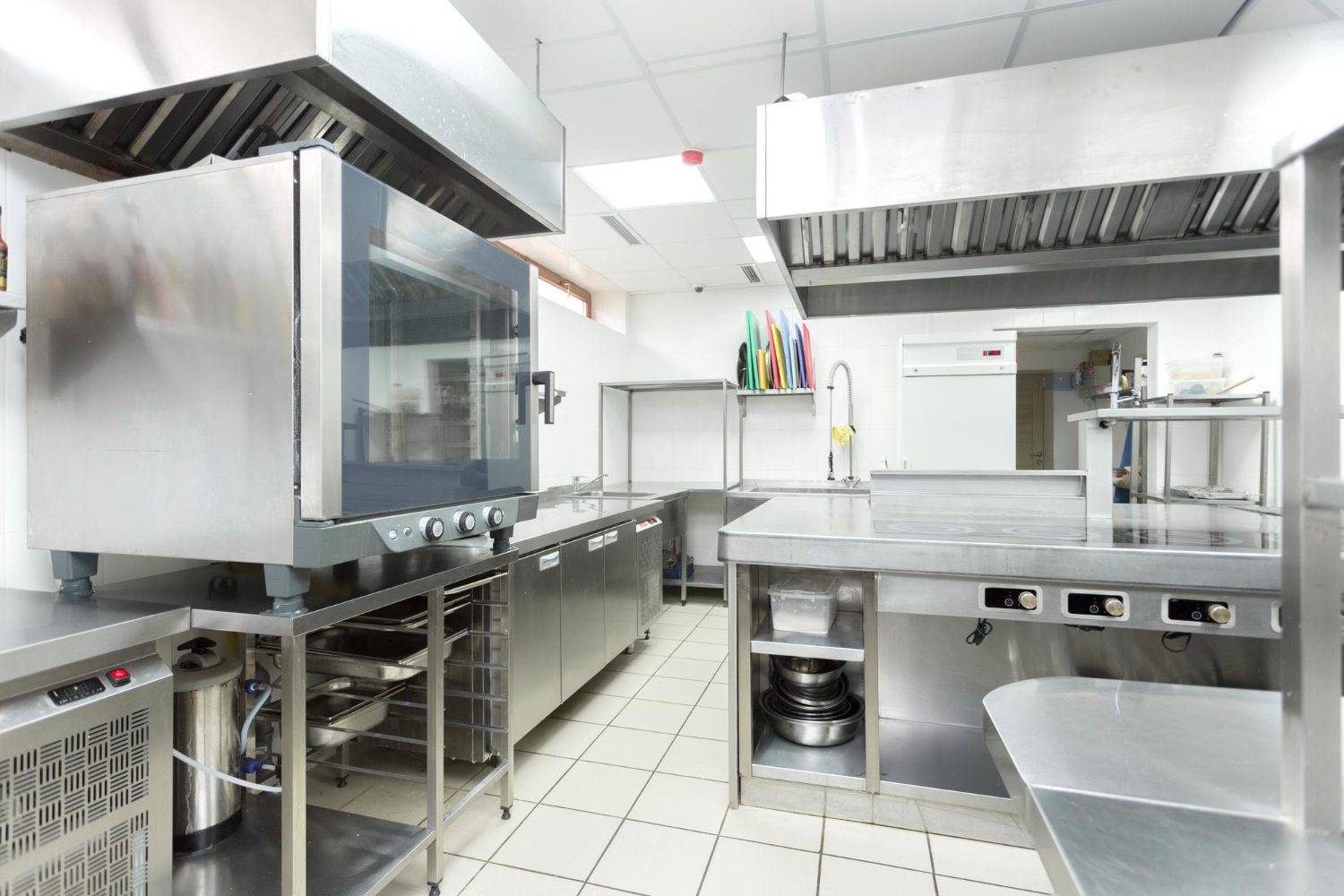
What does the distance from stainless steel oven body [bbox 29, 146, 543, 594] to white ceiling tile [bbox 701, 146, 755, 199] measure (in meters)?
2.06

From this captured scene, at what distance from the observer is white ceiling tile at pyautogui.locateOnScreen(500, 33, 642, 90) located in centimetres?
228

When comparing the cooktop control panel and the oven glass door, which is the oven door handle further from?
the cooktop control panel

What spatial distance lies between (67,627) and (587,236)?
362 cm

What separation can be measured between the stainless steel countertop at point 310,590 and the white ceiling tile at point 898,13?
211cm

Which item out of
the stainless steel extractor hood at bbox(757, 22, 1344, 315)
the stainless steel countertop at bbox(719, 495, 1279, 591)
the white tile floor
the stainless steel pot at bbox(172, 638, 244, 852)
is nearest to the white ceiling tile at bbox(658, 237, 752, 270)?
the stainless steel extractor hood at bbox(757, 22, 1344, 315)

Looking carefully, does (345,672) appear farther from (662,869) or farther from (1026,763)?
(1026,763)

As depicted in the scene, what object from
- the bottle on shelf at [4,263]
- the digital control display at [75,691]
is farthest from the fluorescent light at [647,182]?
the digital control display at [75,691]

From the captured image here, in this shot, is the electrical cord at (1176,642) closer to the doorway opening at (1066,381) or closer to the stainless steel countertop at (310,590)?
the stainless steel countertop at (310,590)

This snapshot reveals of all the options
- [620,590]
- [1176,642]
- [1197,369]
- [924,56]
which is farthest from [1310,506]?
[1197,369]

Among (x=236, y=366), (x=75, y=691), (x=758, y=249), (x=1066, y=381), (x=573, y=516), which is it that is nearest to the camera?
(x=75, y=691)

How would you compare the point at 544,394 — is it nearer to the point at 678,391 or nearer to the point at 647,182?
the point at 647,182

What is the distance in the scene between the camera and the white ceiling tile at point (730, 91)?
2.44 metres

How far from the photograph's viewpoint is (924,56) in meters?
2.34

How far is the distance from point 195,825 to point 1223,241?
3218mm
